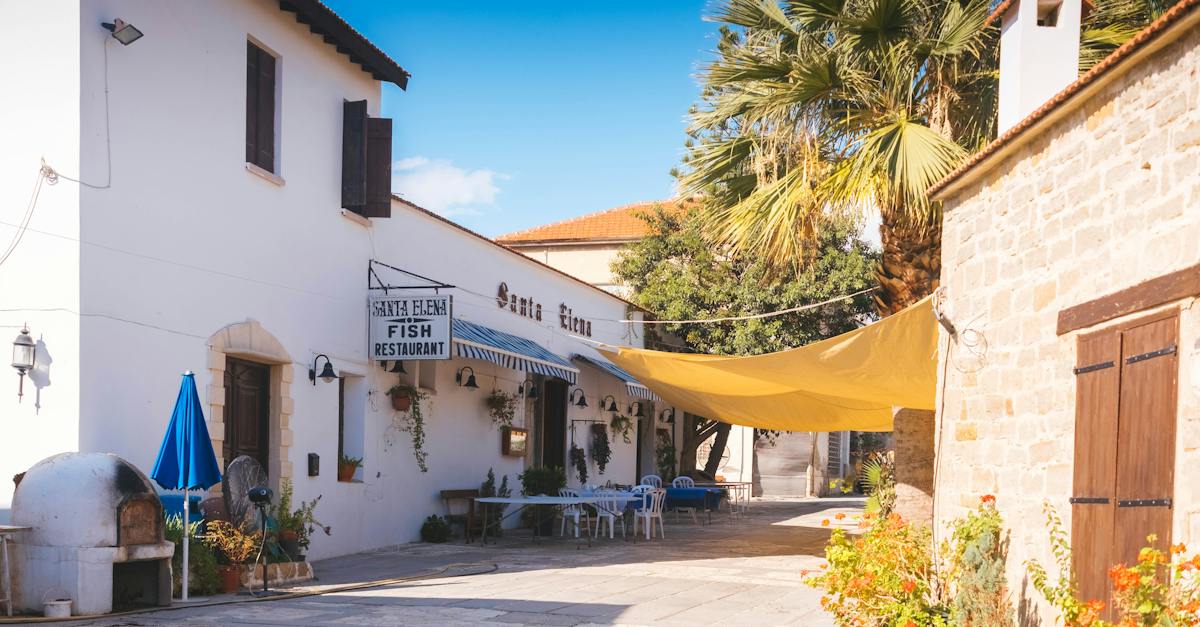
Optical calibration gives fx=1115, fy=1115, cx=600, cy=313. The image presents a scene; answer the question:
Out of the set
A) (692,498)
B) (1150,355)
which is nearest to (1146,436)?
(1150,355)

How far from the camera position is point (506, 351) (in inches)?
534

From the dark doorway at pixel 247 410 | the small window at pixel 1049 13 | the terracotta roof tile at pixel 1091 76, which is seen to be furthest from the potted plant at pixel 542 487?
the small window at pixel 1049 13

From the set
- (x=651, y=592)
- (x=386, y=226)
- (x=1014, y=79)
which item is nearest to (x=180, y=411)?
(x=651, y=592)

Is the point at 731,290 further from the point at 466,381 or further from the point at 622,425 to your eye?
the point at 466,381

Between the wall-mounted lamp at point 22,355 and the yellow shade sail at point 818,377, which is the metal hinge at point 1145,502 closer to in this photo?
the yellow shade sail at point 818,377

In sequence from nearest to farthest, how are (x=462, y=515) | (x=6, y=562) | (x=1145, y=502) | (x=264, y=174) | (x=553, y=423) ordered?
(x=1145, y=502)
(x=6, y=562)
(x=264, y=174)
(x=462, y=515)
(x=553, y=423)

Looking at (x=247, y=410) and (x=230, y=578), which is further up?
(x=247, y=410)

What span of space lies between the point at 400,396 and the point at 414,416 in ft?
1.79

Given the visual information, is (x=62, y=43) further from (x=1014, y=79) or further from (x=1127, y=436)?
(x=1127, y=436)

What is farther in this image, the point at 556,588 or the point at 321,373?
the point at 321,373

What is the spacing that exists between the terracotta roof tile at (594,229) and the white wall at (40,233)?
18.6 m

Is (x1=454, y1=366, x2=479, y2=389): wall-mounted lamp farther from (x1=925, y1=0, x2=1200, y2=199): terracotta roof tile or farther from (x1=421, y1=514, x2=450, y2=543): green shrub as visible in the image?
(x1=925, y1=0, x2=1200, y2=199): terracotta roof tile

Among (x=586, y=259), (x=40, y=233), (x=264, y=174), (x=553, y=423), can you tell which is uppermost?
(x=264, y=174)

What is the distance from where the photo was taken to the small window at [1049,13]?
7191mm
